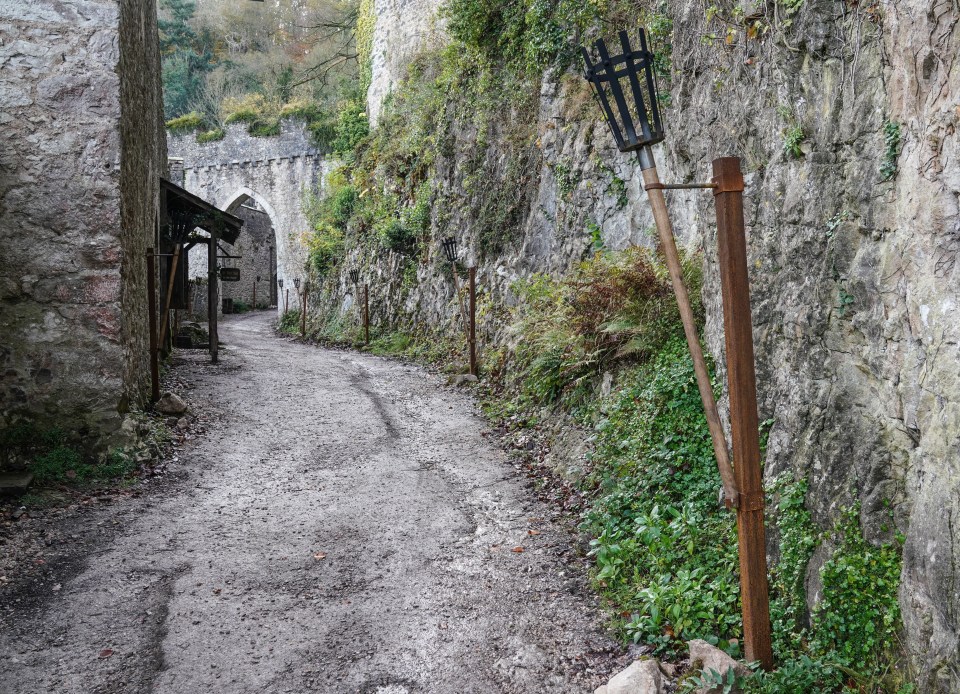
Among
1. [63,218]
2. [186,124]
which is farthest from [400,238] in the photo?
[186,124]

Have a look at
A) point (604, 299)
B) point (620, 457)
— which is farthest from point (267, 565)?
point (604, 299)

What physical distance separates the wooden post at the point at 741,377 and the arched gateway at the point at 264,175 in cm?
2311

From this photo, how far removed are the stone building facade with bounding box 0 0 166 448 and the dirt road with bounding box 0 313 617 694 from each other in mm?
1224

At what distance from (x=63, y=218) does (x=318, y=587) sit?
4242mm

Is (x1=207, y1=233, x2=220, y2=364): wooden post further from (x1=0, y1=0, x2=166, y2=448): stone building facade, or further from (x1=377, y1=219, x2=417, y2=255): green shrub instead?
(x1=0, y1=0, x2=166, y2=448): stone building facade

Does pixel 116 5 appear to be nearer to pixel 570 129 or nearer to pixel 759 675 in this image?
pixel 570 129

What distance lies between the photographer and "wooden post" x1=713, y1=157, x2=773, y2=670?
2.93m

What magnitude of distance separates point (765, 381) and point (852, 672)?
1.72 metres

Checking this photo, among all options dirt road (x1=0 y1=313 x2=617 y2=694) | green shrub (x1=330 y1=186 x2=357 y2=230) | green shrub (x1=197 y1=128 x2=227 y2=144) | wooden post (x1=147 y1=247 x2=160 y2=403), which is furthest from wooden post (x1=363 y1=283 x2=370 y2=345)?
green shrub (x1=197 y1=128 x2=227 y2=144)

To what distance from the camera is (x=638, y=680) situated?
3.19 metres

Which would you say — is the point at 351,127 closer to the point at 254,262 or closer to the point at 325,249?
the point at 325,249

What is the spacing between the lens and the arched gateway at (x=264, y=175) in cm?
2548

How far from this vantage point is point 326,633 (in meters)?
3.84

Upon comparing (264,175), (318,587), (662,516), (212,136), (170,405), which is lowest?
(318,587)
